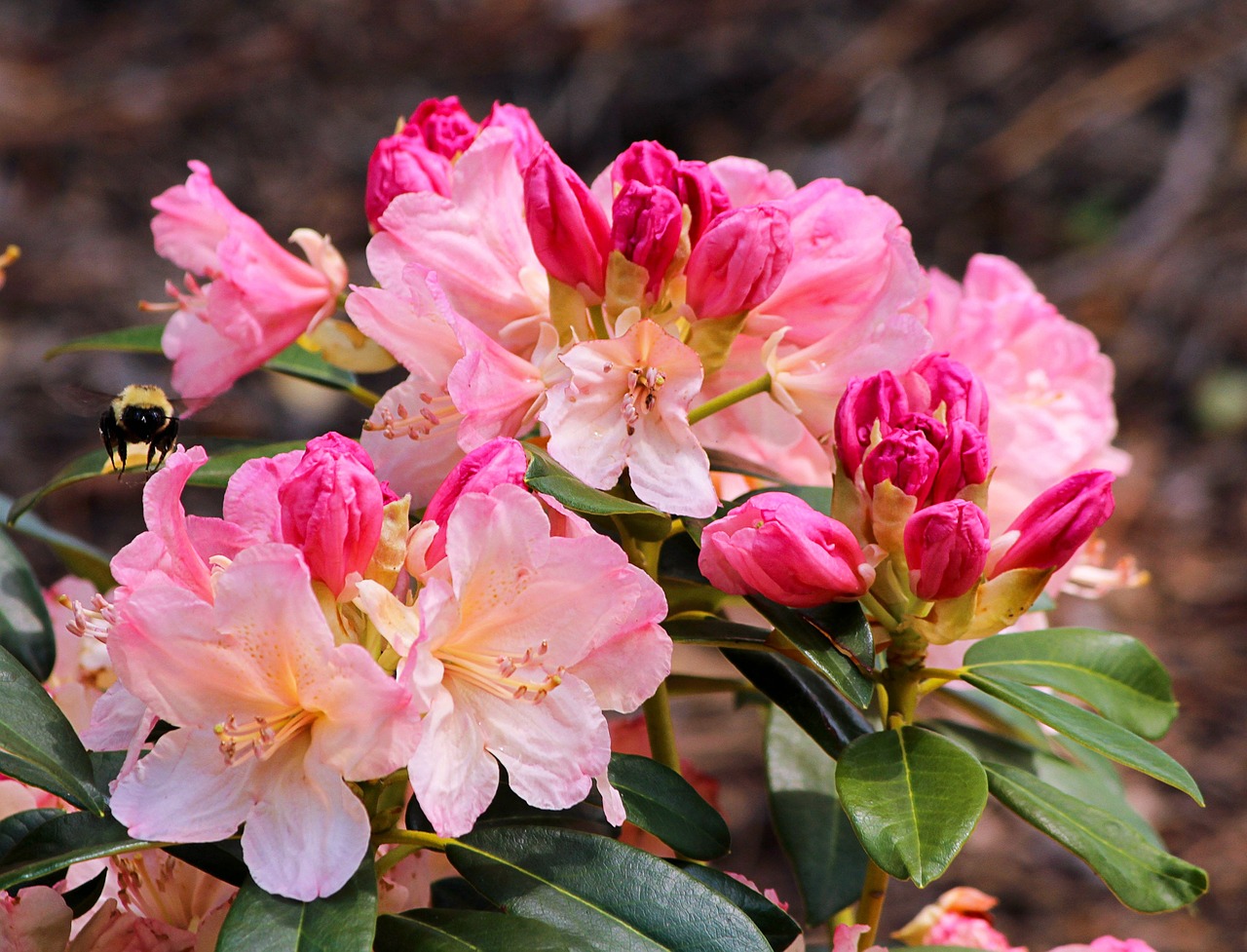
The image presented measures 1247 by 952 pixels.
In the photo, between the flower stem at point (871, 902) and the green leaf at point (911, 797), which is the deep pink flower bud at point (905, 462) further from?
the flower stem at point (871, 902)

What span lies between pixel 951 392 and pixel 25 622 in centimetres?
70

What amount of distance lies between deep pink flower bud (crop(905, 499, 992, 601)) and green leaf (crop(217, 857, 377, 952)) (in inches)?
14.3

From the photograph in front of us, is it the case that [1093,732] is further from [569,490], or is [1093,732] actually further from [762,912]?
[569,490]

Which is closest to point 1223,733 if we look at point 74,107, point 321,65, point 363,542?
point 363,542

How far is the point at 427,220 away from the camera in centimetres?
88

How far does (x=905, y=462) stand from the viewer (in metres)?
0.80

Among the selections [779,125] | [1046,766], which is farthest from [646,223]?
[779,125]

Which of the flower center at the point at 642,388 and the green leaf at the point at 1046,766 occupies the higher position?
the flower center at the point at 642,388

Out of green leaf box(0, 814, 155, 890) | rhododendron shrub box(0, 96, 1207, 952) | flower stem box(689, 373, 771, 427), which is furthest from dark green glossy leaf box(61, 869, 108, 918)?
flower stem box(689, 373, 771, 427)

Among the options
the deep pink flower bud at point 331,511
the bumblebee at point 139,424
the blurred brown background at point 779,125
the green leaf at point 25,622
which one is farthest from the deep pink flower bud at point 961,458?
the blurred brown background at point 779,125

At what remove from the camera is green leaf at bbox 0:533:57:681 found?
Result: 1.00m

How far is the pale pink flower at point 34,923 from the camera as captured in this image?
2.53 feet

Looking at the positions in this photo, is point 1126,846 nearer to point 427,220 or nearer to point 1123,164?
point 427,220

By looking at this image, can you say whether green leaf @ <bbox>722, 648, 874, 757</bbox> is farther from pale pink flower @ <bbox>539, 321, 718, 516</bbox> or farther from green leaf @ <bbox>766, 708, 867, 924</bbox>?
pale pink flower @ <bbox>539, 321, 718, 516</bbox>
